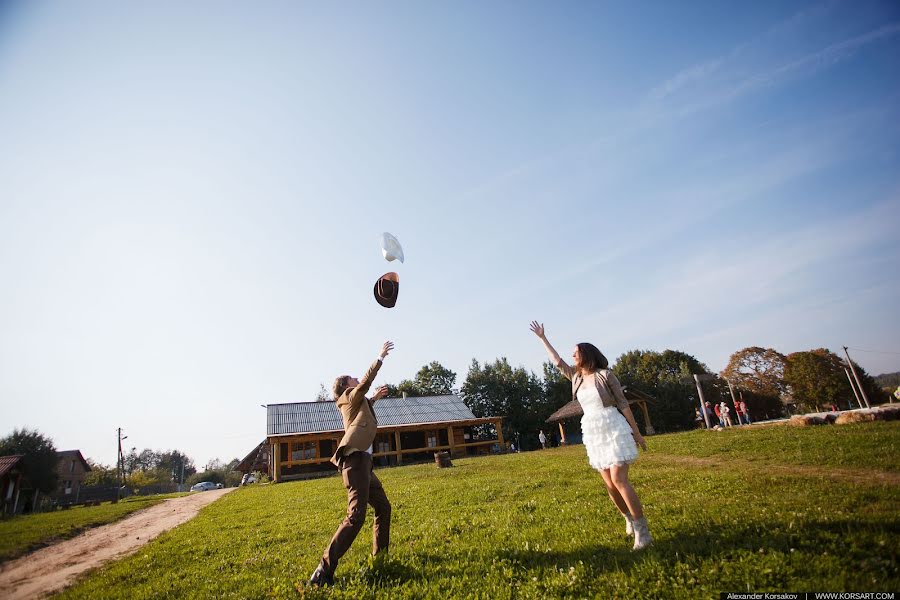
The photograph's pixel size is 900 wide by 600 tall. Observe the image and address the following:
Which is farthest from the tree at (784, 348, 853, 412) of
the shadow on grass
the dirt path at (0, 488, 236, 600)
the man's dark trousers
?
the dirt path at (0, 488, 236, 600)

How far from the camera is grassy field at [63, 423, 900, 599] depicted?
3.37 meters

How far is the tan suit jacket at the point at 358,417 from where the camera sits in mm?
4566

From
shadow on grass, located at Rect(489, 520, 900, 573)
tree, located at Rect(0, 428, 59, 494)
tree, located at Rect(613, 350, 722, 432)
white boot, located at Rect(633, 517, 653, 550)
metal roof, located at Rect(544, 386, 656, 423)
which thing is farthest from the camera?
tree, located at Rect(613, 350, 722, 432)

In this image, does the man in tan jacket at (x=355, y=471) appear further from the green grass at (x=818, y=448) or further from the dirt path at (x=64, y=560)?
the green grass at (x=818, y=448)

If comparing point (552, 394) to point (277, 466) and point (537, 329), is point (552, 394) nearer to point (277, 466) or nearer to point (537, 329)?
point (277, 466)

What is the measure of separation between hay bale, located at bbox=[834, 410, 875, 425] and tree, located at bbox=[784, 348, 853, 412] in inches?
1193

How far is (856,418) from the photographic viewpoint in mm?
15680

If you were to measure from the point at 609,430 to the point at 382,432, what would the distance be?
104 ft

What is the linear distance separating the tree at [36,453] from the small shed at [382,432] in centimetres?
2395

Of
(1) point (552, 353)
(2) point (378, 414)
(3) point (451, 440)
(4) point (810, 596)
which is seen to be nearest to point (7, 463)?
(2) point (378, 414)

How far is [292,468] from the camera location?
31.2 meters

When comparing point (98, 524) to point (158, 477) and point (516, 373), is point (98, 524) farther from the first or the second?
point (158, 477)

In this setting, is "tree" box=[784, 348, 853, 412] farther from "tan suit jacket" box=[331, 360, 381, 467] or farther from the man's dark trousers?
"tan suit jacket" box=[331, 360, 381, 467]

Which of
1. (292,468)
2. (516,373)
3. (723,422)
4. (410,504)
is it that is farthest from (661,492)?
(516,373)
